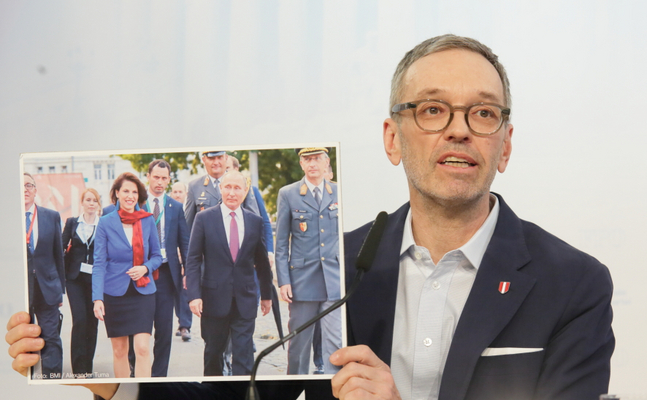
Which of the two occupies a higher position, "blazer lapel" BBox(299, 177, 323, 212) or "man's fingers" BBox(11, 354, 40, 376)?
"blazer lapel" BBox(299, 177, 323, 212)

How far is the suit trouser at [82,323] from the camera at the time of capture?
1.38m

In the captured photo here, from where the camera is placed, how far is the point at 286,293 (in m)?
1.33

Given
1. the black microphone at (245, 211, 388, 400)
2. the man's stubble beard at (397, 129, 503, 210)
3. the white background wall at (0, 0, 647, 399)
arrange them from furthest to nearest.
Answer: the white background wall at (0, 0, 647, 399), the man's stubble beard at (397, 129, 503, 210), the black microphone at (245, 211, 388, 400)

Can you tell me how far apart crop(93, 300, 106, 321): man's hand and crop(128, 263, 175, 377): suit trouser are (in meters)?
0.08

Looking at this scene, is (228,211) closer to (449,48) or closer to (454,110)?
(454,110)

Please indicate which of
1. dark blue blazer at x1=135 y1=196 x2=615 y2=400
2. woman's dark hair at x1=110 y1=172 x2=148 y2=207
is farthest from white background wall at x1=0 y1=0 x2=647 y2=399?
woman's dark hair at x1=110 y1=172 x2=148 y2=207

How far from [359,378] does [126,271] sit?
0.56 m

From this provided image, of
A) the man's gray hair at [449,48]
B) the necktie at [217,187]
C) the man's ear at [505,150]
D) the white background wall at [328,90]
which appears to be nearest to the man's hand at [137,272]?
the necktie at [217,187]

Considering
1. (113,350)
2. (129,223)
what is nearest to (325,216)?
(129,223)

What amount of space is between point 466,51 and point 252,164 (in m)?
0.73

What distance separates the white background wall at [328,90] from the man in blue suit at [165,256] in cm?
133

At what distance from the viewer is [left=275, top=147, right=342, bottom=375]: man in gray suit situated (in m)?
1.31

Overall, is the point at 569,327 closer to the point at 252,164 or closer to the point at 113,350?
the point at 252,164

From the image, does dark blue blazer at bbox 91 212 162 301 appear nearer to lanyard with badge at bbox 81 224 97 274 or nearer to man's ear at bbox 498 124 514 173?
lanyard with badge at bbox 81 224 97 274
